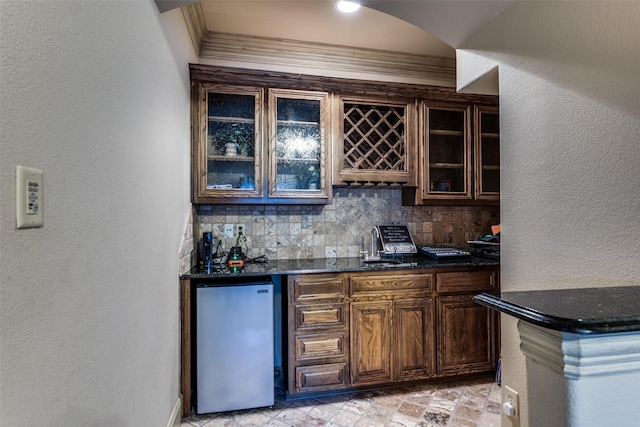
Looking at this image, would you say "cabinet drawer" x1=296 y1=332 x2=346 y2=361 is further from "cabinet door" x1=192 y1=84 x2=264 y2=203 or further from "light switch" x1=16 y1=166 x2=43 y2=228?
"light switch" x1=16 y1=166 x2=43 y2=228

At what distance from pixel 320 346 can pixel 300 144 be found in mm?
1589

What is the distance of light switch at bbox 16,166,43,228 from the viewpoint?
66cm

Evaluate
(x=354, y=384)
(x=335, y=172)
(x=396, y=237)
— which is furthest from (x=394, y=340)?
(x=335, y=172)

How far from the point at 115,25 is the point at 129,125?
0.33 meters

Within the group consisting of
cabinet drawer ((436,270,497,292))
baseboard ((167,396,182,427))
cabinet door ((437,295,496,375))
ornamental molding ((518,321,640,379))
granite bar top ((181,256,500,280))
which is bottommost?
baseboard ((167,396,182,427))

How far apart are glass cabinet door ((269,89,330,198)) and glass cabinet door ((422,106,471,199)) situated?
3.31 feet

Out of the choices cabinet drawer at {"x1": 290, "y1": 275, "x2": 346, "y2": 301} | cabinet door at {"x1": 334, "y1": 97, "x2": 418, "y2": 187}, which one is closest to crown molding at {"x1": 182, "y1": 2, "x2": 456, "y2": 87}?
cabinet door at {"x1": 334, "y1": 97, "x2": 418, "y2": 187}

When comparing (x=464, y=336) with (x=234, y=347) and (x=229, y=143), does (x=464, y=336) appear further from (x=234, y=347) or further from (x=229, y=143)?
(x=229, y=143)

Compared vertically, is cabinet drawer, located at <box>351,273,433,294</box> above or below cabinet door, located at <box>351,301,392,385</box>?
above

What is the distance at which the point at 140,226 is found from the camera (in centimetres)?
136

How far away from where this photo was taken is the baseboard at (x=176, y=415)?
6.16 feet

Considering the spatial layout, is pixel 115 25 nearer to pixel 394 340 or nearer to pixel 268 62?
pixel 268 62

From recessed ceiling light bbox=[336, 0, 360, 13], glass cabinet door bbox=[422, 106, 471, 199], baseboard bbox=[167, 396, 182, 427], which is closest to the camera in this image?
baseboard bbox=[167, 396, 182, 427]

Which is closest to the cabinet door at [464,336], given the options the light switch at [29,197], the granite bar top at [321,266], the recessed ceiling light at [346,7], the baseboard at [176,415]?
the granite bar top at [321,266]
